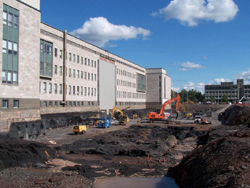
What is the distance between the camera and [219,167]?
1241 cm

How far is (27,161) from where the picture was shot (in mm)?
18406

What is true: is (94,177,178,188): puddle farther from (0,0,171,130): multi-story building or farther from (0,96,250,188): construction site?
(0,0,171,130): multi-story building

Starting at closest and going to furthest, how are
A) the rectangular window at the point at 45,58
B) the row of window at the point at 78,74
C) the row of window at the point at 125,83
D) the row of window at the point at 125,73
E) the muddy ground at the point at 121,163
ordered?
1. the muddy ground at the point at 121,163
2. the rectangular window at the point at 45,58
3. the row of window at the point at 78,74
4. the row of window at the point at 125,83
5. the row of window at the point at 125,73

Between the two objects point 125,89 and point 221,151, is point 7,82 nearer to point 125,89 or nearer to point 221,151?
point 221,151

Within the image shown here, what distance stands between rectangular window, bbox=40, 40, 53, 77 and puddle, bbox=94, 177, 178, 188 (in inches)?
1257

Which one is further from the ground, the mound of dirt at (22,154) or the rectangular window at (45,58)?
the rectangular window at (45,58)

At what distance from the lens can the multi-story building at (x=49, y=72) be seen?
33219 mm

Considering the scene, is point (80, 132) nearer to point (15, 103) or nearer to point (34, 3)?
point (15, 103)

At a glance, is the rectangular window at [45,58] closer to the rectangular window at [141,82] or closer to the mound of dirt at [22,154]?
the mound of dirt at [22,154]

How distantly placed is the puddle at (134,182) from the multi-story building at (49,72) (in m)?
19.7

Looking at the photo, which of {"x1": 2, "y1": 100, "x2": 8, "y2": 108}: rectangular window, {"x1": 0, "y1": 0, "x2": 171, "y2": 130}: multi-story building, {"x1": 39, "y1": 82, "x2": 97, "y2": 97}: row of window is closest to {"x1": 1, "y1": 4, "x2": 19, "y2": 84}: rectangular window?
{"x1": 0, "y1": 0, "x2": 171, "y2": 130}: multi-story building

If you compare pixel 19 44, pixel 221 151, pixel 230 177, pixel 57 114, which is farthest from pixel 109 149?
pixel 57 114

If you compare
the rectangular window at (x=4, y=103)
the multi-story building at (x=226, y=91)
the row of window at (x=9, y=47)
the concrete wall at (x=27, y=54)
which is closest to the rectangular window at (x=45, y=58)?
the concrete wall at (x=27, y=54)

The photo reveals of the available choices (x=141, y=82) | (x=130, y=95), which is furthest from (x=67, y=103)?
(x=141, y=82)
